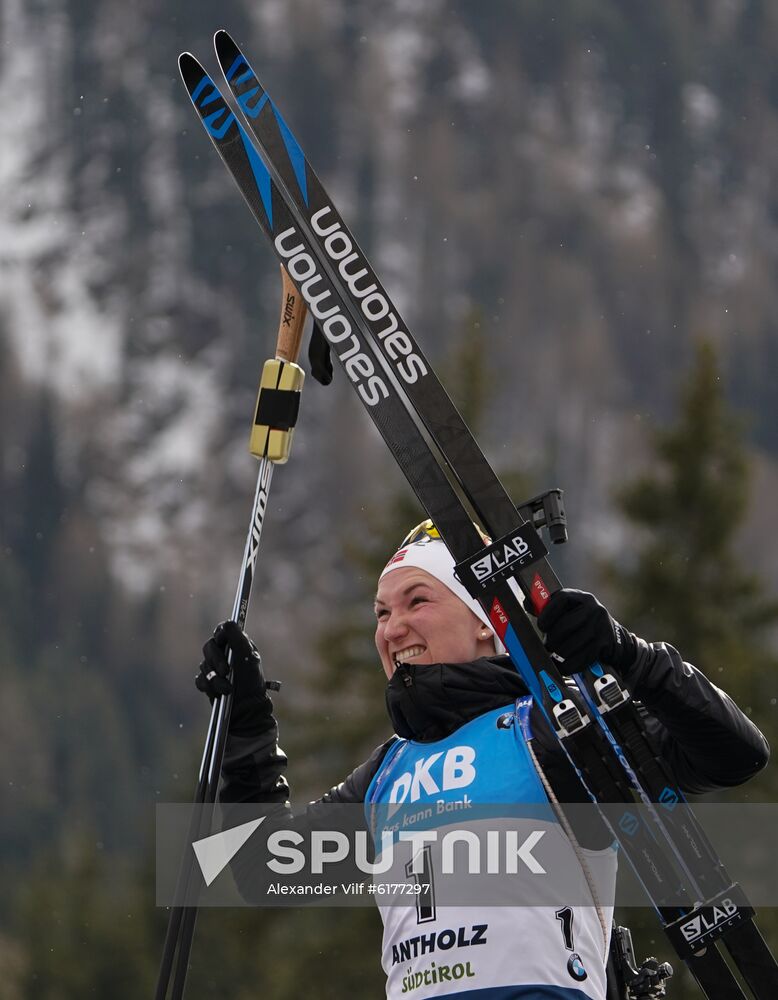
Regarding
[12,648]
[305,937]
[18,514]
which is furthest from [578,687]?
[18,514]

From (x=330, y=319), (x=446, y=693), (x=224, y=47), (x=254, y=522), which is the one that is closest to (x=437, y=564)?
(x=446, y=693)

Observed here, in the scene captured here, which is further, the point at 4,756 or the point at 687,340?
the point at 687,340

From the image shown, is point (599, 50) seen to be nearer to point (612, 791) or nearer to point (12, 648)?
point (12, 648)

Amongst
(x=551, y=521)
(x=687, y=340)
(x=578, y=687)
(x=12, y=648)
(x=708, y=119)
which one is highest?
(x=708, y=119)

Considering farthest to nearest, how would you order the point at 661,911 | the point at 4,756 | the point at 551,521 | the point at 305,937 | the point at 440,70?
the point at 440,70
the point at 4,756
the point at 305,937
the point at 551,521
the point at 661,911

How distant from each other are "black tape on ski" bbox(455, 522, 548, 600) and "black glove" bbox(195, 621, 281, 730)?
65 cm

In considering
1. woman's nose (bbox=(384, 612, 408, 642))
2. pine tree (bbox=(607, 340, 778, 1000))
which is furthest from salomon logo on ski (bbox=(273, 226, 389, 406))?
pine tree (bbox=(607, 340, 778, 1000))

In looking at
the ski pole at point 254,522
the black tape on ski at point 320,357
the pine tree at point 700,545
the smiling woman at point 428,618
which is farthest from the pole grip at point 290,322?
the pine tree at point 700,545

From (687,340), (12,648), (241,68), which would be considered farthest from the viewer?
(687,340)

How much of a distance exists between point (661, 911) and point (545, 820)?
339 millimetres

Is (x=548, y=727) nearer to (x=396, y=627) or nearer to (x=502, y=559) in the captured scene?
(x=502, y=559)

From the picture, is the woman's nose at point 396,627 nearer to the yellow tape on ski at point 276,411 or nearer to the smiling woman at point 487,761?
the smiling woman at point 487,761

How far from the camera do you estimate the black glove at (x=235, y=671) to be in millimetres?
3830

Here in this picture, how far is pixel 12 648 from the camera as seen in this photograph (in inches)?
2571
